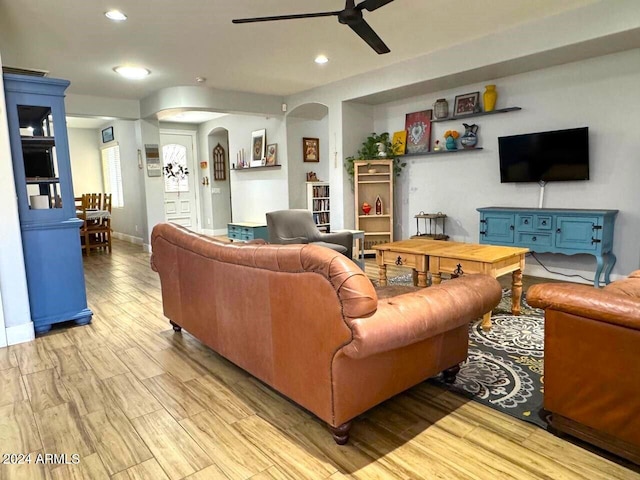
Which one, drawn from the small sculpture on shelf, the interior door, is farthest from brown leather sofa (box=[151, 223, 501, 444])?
the interior door

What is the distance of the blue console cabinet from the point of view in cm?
402

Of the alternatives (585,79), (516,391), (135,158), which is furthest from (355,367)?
(135,158)

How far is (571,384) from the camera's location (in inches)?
67.3

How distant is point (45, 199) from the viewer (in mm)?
3354

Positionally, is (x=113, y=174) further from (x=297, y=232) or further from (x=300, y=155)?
(x=297, y=232)

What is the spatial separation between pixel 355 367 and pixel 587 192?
395 cm

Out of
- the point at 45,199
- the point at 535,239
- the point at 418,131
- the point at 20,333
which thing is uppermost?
the point at 418,131

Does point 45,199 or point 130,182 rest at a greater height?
point 130,182

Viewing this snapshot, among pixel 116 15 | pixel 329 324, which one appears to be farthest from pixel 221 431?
pixel 116 15

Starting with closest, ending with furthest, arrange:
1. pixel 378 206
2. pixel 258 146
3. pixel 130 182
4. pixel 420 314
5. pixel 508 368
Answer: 1. pixel 420 314
2. pixel 508 368
3. pixel 378 206
4. pixel 258 146
5. pixel 130 182

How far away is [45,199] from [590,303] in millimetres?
3781

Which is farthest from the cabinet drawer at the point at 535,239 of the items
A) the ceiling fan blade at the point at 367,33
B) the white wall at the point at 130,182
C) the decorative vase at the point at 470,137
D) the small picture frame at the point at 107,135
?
the small picture frame at the point at 107,135

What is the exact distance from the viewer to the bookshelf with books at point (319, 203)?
7012 millimetres

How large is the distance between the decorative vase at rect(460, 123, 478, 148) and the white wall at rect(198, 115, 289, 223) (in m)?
3.13
